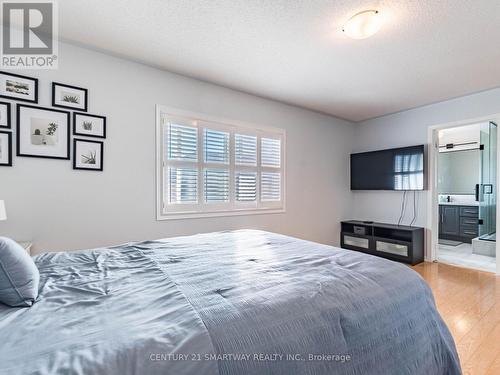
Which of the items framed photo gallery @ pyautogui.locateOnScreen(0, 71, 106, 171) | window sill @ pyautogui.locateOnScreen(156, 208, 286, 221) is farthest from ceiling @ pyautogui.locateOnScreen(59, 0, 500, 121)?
window sill @ pyautogui.locateOnScreen(156, 208, 286, 221)

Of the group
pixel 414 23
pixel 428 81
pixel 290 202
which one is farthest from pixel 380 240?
pixel 414 23

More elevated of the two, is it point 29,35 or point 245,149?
point 29,35

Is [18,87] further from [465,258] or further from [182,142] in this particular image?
[465,258]

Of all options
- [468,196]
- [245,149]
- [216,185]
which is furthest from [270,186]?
[468,196]

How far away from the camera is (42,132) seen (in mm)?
2303

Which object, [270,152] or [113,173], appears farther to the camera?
[270,152]

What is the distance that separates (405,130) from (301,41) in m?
2.94

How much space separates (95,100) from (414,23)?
2.97 m

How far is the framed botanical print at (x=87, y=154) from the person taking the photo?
2.46 m

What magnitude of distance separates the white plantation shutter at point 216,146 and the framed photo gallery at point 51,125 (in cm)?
117

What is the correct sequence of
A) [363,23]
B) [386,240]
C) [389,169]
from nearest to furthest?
[363,23], [386,240], [389,169]

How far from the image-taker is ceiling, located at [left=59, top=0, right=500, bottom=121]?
1.92 metres

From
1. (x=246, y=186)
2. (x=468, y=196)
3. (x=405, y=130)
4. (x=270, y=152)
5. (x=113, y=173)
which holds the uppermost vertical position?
(x=405, y=130)

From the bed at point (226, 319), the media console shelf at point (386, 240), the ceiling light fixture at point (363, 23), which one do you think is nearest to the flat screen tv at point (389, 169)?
the media console shelf at point (386, 240)
